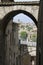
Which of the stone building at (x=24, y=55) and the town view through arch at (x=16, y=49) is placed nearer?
the town view through arch at (x=16, y=49)

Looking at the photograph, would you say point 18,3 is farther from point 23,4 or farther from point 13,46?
point 13,46

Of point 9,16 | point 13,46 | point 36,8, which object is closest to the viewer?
point 36,8

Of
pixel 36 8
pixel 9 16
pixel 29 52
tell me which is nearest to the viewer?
pixel 36 8

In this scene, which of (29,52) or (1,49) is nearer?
(1,49)

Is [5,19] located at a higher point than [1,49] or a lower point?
higher

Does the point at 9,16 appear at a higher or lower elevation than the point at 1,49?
higher

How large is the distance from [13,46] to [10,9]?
8.94m

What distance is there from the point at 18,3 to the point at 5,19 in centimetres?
139

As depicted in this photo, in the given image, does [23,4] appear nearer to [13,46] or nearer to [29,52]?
[13,46]

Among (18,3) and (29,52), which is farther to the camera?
(29,52)

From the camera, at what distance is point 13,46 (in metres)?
24.5

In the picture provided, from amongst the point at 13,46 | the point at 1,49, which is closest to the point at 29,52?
the point at 13,46

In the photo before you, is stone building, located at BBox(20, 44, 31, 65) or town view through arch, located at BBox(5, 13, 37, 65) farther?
stone building, located at BBox(20, 44, 31, 65)

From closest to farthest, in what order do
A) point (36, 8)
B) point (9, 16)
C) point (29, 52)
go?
point (36, 8)
point (9, 16)
point (29, 52)
